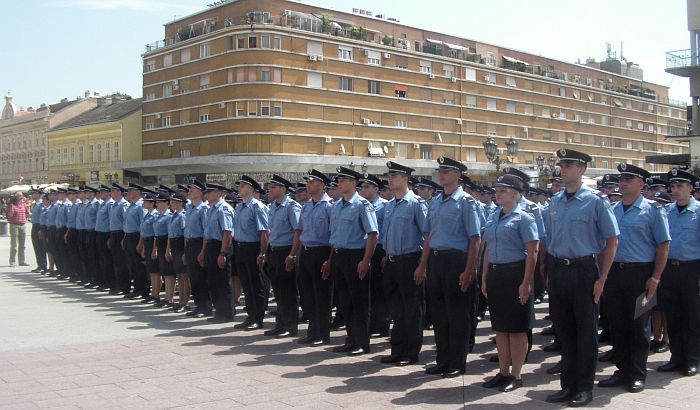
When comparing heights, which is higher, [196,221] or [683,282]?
[196,221]

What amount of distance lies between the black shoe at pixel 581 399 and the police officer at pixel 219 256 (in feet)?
20.2

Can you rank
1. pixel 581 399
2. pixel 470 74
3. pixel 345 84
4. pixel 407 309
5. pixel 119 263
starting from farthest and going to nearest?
pixel 470 74
pixel 345 84
pixel 119 263
pixel 407 309
pixel 581 399

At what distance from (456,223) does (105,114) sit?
69.8 m

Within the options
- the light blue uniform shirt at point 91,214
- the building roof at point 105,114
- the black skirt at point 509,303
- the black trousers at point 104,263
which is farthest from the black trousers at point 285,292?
the building roof at point 105,114

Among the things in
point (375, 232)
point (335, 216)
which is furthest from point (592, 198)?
point (335, 216)

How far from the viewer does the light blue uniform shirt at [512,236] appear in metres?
6.72

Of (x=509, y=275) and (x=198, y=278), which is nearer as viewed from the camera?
(x=509, y=275)

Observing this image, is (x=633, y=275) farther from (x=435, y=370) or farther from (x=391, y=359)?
(x=391, y=359)

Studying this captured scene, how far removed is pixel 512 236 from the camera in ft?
22.1

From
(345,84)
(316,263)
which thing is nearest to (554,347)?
(316,263)

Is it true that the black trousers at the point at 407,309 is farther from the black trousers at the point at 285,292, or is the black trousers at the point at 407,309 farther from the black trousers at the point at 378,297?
the black trousers at the point at 285,292

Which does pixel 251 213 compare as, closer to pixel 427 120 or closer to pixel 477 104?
pixel 427 120

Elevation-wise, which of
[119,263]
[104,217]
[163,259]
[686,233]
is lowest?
[119,263]

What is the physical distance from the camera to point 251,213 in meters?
10.8
